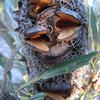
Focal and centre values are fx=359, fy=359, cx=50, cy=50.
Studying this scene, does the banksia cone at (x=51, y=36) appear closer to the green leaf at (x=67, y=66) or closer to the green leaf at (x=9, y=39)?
the green leaf at (x=67, y=66)

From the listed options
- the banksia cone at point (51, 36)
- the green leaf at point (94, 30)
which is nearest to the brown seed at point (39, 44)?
the banksia cone at point (51, 36)

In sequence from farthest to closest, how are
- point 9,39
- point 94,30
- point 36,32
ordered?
point 9,39 < point 94,30 < point 36,32

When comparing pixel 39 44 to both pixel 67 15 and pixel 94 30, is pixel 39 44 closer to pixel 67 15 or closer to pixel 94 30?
pixel 67 15

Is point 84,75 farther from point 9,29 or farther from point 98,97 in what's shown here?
point 9,29

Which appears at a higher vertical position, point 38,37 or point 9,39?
point 38,37

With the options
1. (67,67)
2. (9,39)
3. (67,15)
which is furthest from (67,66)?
(9,39)

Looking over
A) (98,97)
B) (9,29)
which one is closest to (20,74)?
(9,29)

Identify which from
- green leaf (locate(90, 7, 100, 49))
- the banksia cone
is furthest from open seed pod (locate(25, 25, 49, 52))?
green leaf (locate(90, 7, 100, 49))
